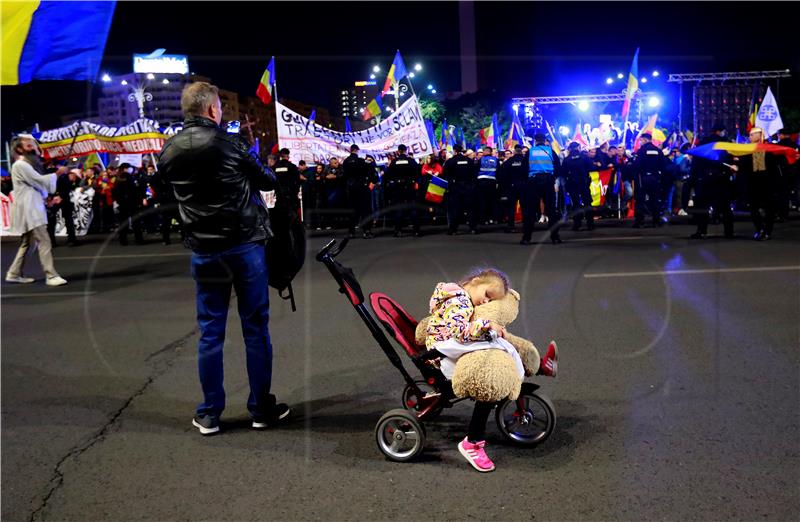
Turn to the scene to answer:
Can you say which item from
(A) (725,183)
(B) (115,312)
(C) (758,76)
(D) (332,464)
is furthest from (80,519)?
(C) (758,76)

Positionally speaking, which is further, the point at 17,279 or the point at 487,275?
the point at 17,279

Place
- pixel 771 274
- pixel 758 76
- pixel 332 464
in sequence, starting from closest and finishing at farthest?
pixel 332 464 → pixel 771 274 → pixel 758 76

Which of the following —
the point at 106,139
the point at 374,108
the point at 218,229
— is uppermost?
the point at 374,108

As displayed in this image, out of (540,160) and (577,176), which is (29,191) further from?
(577,176)

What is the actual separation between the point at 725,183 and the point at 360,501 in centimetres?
1166

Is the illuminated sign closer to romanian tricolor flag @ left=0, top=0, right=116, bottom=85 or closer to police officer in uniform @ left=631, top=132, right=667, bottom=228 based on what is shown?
police officer in uniform @ left=631, top=132, right=667, bottom=228

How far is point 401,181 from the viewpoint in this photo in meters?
16.6

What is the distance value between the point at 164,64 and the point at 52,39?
8654 centimetres

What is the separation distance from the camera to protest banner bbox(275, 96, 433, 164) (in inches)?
691

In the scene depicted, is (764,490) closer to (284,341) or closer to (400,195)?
(284,341)

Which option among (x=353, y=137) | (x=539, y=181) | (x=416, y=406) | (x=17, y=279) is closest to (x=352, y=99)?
(x=353, y=137)

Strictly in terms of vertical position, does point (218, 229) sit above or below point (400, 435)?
above

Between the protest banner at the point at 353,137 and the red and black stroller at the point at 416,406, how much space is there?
13.9 metres

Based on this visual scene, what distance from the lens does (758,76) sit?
30375 millimetres
